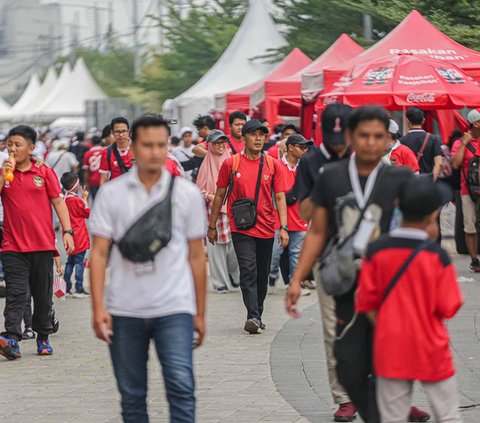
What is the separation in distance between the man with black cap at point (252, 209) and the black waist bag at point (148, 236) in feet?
15.2

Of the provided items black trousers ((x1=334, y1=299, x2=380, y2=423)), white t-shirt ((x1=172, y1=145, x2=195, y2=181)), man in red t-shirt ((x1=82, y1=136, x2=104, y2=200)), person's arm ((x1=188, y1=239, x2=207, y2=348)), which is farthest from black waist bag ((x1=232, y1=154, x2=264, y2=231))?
man in red t-shirt ((x1=82, y1=136, x2=104, y2=200))

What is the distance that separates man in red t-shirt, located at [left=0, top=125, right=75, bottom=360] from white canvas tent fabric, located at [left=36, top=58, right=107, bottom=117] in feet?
161

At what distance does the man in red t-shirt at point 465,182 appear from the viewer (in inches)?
501

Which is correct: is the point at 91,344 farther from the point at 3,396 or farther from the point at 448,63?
the point at 448,63

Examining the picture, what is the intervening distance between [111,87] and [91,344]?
259ft

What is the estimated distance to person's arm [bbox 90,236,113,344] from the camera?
447 centimetres

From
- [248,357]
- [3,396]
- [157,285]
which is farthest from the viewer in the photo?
[248,357]

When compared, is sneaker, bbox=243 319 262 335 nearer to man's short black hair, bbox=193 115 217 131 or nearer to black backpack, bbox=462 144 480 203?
black backpack, bbox=462 144 480 203

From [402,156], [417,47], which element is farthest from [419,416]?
[417,47]

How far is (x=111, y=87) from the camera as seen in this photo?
8631 centimetres

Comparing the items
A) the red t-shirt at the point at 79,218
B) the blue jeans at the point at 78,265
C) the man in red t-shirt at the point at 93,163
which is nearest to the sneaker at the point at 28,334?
the red t-shirt at the point at 79,218

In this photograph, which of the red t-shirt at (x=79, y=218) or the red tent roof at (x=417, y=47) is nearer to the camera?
the red t-shirt at (x=79, y=218)

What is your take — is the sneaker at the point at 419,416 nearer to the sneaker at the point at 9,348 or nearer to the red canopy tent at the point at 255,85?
the sneaker at the point at 9,348

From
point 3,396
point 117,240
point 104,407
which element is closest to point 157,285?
point 117,240
